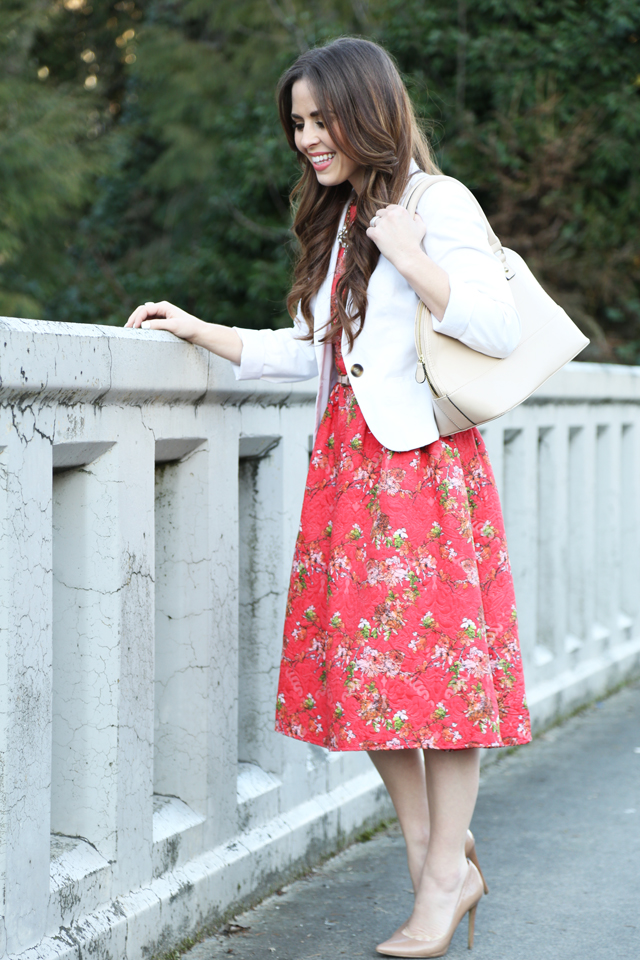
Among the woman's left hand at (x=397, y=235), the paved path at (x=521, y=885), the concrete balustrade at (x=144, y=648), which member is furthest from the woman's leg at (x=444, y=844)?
the woman's left hand at (x=397, y=235)

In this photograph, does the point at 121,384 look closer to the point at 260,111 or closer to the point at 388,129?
the point at 388,129

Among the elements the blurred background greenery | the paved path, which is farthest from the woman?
the blurred background greenery

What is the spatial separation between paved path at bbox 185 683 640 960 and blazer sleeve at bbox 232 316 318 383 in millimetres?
1214

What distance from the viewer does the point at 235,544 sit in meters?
2.64

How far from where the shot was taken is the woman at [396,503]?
88.7 inches

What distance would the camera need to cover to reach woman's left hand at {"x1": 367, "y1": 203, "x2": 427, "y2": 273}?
2.19 meters

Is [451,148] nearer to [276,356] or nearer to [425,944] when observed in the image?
[276,356]

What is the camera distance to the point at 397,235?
220cm

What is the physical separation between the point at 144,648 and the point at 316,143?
1061mm

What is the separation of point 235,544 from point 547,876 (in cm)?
118

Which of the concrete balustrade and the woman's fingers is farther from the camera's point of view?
the woman's fingers

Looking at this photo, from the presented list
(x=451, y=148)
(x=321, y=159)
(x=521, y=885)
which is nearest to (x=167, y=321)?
(x=321, y=159)

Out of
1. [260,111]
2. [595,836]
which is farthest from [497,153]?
[595,836]

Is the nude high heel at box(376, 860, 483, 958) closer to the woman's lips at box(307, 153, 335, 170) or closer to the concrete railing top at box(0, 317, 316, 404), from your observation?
the concrete railing top at box(0, 317, 316, 404)
